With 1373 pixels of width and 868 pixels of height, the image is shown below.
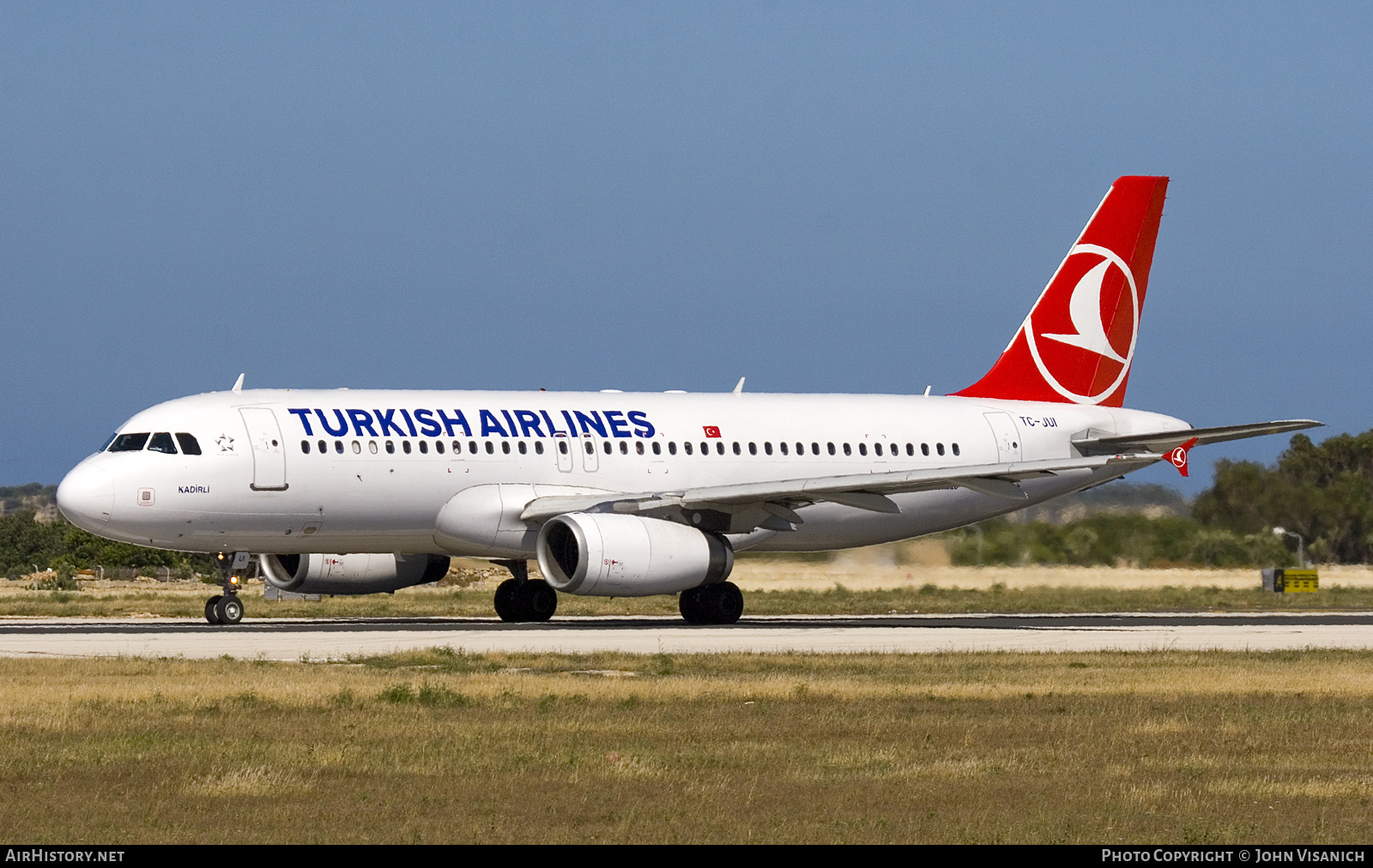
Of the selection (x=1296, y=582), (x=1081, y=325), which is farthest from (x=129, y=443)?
(x=1296, y=582)

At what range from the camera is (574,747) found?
14.8m

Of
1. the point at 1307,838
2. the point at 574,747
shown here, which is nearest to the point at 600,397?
the point at 574,747

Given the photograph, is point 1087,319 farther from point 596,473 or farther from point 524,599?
point 524,599

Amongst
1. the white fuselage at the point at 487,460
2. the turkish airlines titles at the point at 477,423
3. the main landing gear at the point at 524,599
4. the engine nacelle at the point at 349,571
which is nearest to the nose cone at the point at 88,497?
the white fuselage at the point at 487,460

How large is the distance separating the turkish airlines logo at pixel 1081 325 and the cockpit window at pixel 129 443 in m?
17.8

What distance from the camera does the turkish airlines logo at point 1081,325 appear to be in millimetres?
39375

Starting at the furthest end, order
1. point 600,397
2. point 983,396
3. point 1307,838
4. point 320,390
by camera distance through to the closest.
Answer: point 983,396 → point 600,397 → point 320,390 → point 1307,838

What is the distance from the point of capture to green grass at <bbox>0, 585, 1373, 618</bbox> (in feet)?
127

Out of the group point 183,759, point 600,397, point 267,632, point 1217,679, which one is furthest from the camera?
point 600,397

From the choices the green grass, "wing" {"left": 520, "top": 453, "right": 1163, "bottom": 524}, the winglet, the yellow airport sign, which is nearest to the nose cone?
"wing" {"left": 520, "top": 453, "right": 1163, "bottom": 524}

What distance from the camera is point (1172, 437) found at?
118 feet

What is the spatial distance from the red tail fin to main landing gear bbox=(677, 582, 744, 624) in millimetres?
8405

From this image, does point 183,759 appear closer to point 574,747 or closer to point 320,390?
point 574,747
